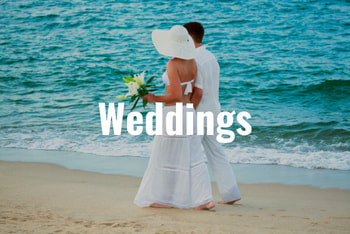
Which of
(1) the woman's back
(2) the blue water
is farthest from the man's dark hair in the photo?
(2) the blue water

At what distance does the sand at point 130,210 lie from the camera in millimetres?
3451

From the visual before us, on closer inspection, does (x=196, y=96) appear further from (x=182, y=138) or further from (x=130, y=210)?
(x=130, y=210)

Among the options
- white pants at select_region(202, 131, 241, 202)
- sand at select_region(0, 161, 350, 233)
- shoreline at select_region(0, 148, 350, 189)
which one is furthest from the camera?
shoreline at select_region(0, 148, 350, 189)

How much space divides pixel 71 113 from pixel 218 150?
21.9 feet

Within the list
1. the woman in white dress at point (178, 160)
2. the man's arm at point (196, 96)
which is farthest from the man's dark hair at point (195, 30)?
the man's arm at point (196, 96)

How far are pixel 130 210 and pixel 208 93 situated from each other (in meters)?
1.36

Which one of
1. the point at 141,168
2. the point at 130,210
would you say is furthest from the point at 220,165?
the point at 141,168

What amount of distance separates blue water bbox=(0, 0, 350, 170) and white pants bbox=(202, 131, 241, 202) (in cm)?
234

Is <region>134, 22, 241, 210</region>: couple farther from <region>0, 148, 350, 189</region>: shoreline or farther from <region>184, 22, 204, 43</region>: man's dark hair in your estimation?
<region>0, 148, 350, 189</region>: shoreline

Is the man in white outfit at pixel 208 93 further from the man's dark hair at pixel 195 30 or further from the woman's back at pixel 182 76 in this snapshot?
the woman's back at pixel 182 76

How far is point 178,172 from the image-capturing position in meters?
3.99

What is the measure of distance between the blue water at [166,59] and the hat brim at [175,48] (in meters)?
3.23

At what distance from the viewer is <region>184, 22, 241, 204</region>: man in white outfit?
409 centimetres

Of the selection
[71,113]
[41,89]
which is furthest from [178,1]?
[71,113]
